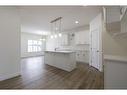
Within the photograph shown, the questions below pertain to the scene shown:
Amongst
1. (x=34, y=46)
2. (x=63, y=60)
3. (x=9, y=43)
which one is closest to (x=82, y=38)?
(x=63, y=60)

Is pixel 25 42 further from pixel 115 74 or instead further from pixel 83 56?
pixel 115 74

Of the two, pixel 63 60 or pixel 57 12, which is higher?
pixel 57 12

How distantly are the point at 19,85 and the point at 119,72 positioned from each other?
2.68 m

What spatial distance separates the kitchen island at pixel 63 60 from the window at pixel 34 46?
17.7 ft

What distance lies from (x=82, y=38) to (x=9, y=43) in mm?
4800

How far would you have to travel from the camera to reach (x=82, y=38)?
6.89 meters

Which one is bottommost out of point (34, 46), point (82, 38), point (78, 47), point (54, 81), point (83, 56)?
point (54, 81)

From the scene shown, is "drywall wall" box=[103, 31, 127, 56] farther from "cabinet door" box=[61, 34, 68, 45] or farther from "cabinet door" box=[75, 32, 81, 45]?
"cabinet door" box=[61, 34, 68, 45]

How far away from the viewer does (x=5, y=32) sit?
328cm

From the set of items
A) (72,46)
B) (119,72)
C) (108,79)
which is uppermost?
(72,46)

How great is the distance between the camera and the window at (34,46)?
416 inches

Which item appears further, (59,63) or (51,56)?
(51,56)
